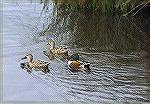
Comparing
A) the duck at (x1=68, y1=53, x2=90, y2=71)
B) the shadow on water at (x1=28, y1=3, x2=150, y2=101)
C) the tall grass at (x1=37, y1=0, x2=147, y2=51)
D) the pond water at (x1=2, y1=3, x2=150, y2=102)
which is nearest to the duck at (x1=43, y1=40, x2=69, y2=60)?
the pond water at (x1=2, y1=3, x2=150, y2=102)

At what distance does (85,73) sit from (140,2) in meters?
2.47

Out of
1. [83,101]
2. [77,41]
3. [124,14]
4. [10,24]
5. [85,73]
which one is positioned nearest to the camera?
[83,101]

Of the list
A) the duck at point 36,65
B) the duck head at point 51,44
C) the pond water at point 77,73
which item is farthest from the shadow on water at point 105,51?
the duck head at point 51,44

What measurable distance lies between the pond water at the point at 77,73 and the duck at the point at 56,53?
0.11 metres

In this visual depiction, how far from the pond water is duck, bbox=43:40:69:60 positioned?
0.36 feet

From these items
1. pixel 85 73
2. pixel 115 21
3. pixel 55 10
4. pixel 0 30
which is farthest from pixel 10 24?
pixel 85 73

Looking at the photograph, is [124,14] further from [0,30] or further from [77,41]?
[0,30]

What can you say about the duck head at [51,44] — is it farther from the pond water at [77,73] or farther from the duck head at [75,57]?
the duck head at [75,57]

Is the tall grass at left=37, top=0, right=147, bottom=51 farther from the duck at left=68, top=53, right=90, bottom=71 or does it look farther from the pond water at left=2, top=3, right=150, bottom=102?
the duck at left=68, top=53, right=90, bottom=71

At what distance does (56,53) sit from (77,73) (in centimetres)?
70

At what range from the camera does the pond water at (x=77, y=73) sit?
4562 millimetres

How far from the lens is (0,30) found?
681cm

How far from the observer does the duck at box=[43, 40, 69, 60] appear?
5742mm

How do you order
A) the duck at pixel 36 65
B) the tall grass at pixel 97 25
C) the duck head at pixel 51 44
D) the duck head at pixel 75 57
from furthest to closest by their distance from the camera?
the tall grass at pixel 97 25 < the duck head at pixel 51 44 < the duck head at pixel 75 57 < the duck at pixel 36 65
